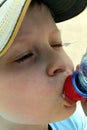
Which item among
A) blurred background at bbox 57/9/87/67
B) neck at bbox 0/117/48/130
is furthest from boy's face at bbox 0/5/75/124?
blurred background at bbox 57/9/87/67

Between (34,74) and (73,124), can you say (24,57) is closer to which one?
(34,74)

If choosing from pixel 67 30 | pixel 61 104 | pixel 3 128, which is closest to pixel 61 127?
pixel 3 128

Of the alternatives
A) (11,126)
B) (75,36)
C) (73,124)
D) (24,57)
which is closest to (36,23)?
(24,57)

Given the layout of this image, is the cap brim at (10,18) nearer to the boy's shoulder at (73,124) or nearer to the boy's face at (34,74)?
the boy's face at (34,74)

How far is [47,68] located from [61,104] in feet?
0.28

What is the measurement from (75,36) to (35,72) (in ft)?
3.84

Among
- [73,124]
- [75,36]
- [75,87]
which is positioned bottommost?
[75,36]

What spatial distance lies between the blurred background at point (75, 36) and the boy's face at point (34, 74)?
877mm

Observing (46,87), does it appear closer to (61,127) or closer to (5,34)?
(5,34)

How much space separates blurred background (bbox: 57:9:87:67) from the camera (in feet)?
5.58

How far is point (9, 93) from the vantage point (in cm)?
76

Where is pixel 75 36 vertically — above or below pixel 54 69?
below

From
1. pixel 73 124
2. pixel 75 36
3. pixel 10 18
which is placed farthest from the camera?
pixel 75 36

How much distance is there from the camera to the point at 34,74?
0.74 m
